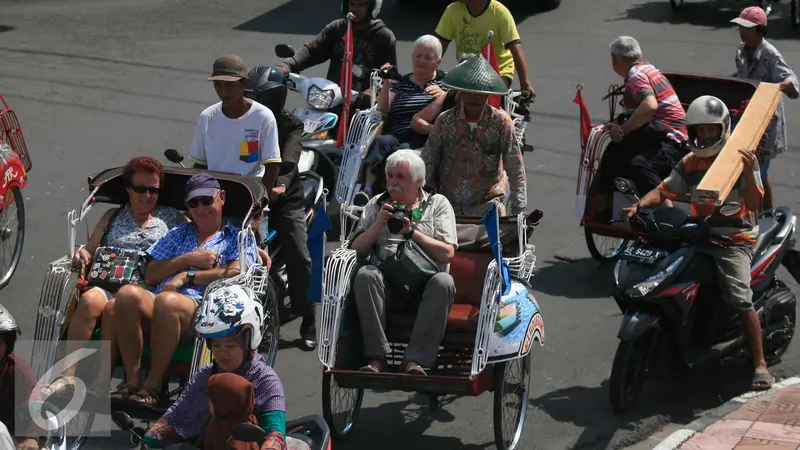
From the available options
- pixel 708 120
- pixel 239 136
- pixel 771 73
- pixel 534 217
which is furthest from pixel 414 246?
pixel 771 73

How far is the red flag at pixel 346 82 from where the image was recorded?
11.8m

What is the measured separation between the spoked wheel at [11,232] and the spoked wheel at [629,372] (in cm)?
522

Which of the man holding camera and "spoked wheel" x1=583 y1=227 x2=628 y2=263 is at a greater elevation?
the man holding camera

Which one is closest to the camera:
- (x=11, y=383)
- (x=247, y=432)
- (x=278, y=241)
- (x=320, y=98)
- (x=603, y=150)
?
(x=247, y=432)

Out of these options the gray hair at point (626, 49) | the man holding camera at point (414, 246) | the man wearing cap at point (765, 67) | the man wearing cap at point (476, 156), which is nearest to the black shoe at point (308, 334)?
the man wearing cap at point (476, 156)

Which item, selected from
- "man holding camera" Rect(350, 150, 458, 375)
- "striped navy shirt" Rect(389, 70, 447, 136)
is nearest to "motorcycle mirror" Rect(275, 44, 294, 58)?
"striped navy shirt" Rect(389, 70, 447, 136)

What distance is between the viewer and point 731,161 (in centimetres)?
841

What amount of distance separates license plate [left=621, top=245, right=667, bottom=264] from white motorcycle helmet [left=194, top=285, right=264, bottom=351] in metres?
3.05

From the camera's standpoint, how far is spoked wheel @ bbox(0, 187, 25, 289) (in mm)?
10594

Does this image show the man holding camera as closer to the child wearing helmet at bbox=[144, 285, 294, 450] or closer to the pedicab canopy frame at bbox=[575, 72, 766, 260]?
the child wearing helmet at bbox=[144, 285, 294, 450]

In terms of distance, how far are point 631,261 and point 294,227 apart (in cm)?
257

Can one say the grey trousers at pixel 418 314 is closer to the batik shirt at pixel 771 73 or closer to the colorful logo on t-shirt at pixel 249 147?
the colorful logo on t-shirt at pixel 249 147

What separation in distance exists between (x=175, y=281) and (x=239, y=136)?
1584 mm

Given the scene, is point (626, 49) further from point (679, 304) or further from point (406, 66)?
point (406, 66)
